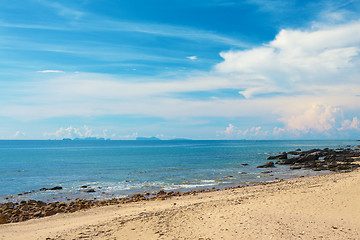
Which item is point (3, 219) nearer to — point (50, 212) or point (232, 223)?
point (50, 212)

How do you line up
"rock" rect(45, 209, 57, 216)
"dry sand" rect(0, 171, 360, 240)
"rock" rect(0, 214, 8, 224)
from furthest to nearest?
"rock" rect(45, 209, 57, 216)
"rock" rect(0, 214, 8, 224)
"dry sand" rect(0, 171, 360, 240)

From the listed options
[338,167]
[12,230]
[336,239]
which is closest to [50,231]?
[12,230]

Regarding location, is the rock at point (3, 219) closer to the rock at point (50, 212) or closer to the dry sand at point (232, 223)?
the dry sand at point (232, 223)

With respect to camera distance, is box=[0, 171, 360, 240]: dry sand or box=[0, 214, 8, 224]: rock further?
box=[0, 214, 8, 224]: rock

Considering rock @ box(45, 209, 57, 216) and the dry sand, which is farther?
rock @ box(45, 209, 57, 216)

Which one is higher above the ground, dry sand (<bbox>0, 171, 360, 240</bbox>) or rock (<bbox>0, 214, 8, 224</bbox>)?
dry sand (<bbox>0, 171, 360, 240</bbox>)

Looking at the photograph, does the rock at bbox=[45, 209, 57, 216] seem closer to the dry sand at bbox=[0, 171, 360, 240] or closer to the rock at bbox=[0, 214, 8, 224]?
the dry sand at bbox=[0, 171, 360, 240]

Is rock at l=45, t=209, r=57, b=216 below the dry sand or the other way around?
below

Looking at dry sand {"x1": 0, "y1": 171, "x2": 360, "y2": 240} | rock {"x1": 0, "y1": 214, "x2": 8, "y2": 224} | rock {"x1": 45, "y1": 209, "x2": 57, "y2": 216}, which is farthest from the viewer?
rock {"x1": 45, "y1": 209, "x2": 57, "y2": 216}

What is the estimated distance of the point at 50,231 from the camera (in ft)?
44.1

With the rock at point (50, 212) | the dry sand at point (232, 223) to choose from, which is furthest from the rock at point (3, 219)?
the rock at point (50, 212)

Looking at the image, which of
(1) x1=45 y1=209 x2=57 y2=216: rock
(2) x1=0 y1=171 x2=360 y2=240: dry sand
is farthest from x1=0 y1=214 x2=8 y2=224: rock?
(1) x1=45 y1=209 x2=57 y2=216: rock

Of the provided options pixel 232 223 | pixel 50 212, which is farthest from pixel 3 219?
pixel 232 223

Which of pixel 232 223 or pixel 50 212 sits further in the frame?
pixel 50 212
